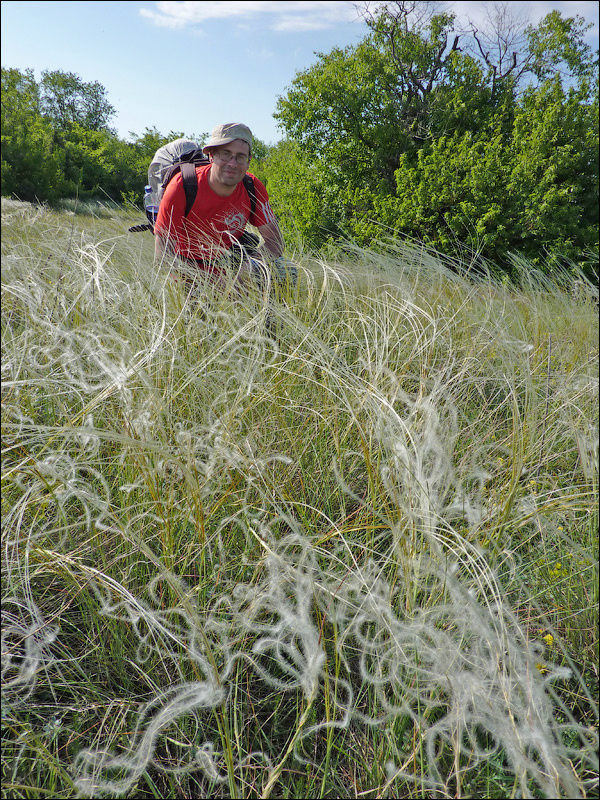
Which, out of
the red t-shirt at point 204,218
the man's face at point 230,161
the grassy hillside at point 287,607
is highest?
the man's face at point 230,161

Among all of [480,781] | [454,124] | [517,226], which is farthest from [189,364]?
[454,124]

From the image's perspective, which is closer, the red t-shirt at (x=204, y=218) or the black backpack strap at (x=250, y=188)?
the red t-shirt at (x=204, y=218)

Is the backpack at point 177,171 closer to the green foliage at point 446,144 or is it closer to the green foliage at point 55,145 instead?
the green foliage at point 55,145

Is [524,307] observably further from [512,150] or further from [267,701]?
[512,150]

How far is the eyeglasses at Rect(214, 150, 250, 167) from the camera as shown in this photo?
7.93ft

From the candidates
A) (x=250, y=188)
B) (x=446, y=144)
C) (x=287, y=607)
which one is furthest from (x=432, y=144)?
(x=287, y=607)

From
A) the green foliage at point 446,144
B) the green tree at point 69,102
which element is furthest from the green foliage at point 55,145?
the green foliage at point 446,144

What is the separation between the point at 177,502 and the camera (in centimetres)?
113

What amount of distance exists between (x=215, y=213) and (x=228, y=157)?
0.92ft

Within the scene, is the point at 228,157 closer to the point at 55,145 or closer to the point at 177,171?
the point at 177,171

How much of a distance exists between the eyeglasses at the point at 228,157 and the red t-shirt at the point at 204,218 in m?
0.14

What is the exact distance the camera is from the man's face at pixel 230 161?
7.89 ft

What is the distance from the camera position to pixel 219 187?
2.51m

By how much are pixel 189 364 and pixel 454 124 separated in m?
5.57
